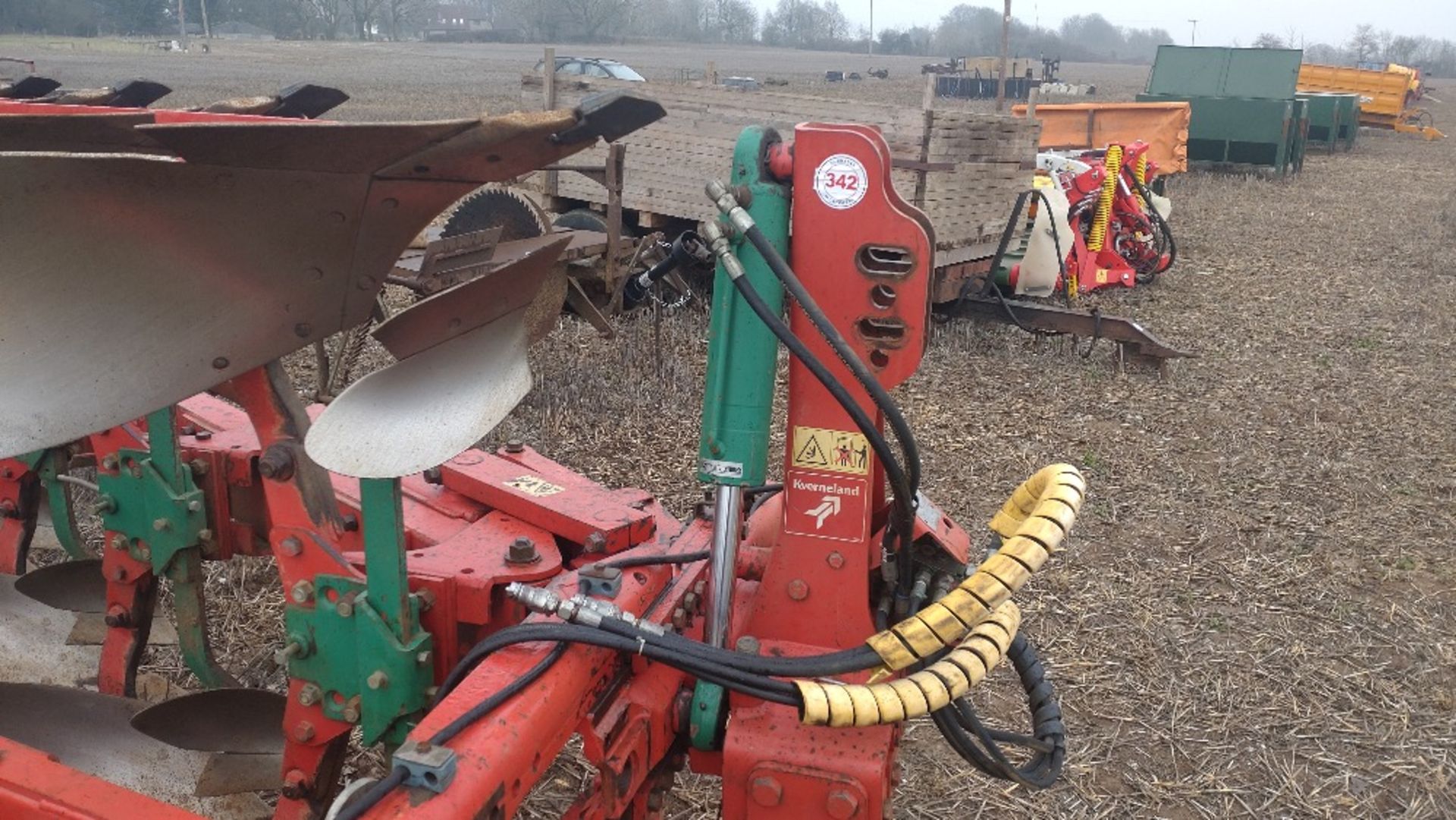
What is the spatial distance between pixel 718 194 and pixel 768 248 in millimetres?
128

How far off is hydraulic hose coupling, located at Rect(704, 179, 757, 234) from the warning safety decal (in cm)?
39

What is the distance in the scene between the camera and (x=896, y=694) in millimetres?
1756

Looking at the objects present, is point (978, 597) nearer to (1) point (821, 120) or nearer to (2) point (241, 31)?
(1) point (821, 120)

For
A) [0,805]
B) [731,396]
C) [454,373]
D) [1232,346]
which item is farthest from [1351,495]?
[0,805]

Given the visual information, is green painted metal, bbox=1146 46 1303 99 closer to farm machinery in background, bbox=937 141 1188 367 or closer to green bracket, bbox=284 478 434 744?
farm machinery in background, bbox=937 141 1188 367

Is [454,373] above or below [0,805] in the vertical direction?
above

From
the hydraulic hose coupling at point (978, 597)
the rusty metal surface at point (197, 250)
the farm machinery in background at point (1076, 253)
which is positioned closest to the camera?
the rusty metal surface at point (197, 250)

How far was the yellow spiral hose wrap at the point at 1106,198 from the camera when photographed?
848 centimetres

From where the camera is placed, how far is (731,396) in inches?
77.9

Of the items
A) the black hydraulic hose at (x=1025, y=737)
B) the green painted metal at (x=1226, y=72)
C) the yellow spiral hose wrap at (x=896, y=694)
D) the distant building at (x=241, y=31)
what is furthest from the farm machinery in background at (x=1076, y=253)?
the distant building at (x=241, y=31)

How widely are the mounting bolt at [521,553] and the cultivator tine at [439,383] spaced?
52cm

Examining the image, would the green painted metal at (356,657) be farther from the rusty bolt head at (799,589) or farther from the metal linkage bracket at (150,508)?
the metal linkage bracket at (150,508)

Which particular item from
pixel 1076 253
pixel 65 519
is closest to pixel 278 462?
pixel 65 519

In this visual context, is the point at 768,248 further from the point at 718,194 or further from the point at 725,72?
the point at 725,72
